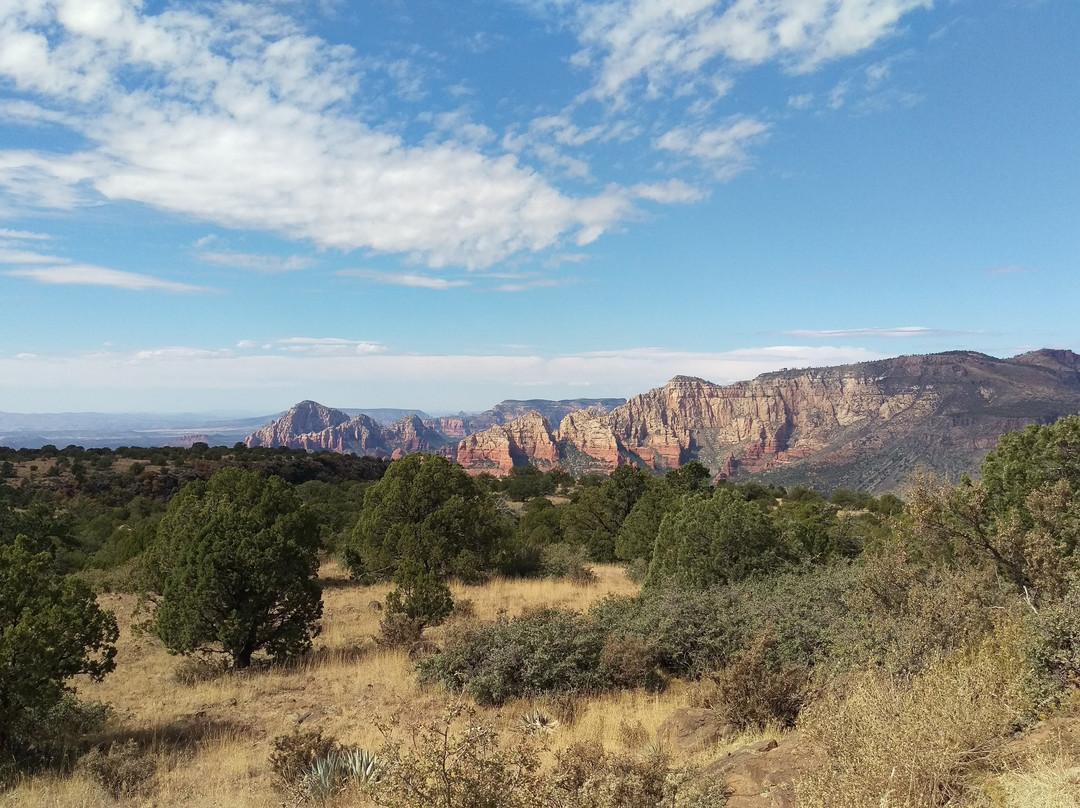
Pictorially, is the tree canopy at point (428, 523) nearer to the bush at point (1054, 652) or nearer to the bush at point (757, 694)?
the bush at point (757, 694)

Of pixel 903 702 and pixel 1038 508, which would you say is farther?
pixel 1038 508

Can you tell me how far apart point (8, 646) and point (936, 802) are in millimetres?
9718

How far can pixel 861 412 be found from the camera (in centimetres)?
17350

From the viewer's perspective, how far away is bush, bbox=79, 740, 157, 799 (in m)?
6.67

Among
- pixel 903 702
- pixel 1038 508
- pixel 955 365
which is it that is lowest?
pixel 903 702

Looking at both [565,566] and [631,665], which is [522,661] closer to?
[631,665]

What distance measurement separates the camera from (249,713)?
30.8 feet

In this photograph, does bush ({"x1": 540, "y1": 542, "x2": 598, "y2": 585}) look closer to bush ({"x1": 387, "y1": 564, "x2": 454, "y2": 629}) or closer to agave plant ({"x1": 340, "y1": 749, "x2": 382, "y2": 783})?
bush ({"x1": 387, "y1": 564, "x2": 454, "y2": 629})

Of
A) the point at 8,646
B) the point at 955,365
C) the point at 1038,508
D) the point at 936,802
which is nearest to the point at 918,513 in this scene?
the point at 1038,508

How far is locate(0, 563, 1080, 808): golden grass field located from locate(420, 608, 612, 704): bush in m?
0.33

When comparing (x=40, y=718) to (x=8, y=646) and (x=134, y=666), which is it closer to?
(x=8, y=646)

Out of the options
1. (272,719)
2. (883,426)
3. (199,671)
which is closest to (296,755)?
(272,719)

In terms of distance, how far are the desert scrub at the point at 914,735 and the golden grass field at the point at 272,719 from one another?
1.02 feet

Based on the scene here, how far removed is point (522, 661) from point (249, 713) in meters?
A: 4.45
